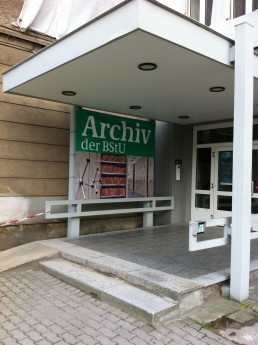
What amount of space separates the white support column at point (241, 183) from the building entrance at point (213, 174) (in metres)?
3.82

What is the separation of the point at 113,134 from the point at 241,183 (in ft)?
13.2

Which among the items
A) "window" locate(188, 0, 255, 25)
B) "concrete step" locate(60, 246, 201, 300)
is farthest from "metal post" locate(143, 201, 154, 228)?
"window" locate(188, 0, 255, 25)

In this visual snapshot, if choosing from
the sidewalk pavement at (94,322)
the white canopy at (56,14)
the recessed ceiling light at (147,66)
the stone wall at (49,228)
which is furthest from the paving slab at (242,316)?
the white canopy at (56,14)

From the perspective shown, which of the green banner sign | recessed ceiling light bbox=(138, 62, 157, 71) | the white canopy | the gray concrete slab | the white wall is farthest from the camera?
the white wall

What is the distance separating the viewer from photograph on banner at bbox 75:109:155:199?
23.3 ft

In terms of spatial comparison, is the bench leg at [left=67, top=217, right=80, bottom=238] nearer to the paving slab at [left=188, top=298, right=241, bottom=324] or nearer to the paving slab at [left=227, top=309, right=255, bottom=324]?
the paving slab at [left=188, top=298, right=241, bottom=324]

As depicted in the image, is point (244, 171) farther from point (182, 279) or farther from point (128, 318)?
point (128, 318)

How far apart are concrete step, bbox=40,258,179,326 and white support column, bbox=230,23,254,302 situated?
0.88m

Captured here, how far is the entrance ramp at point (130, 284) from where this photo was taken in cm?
364

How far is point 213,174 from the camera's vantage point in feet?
27.6

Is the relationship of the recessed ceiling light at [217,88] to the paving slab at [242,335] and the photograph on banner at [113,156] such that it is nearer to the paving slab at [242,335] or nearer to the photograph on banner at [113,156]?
the photograph on banner at [113,156]

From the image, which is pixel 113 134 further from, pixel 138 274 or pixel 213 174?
pixel 138 274

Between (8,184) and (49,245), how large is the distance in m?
1.43

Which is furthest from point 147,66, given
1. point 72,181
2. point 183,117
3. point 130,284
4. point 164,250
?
point 183,117
